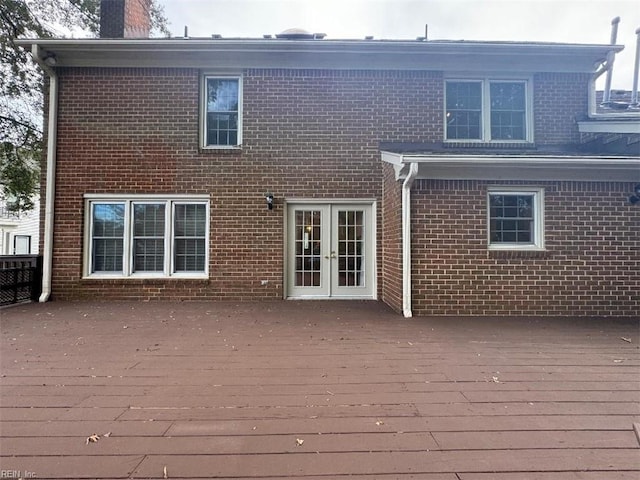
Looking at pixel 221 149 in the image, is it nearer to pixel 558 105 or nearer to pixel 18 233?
pixel 558 105

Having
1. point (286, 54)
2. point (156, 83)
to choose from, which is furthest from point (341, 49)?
point (156, 83)

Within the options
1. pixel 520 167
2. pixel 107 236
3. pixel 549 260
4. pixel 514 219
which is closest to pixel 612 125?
pixel 520 167

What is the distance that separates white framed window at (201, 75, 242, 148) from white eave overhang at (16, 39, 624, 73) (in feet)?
Answer: 1.24

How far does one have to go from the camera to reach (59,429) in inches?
91.1

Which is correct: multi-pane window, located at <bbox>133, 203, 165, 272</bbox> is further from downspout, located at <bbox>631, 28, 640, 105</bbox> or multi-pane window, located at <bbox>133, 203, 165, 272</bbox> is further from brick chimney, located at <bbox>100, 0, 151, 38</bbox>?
downspout, located at <bbox>631, 28, 640, 105</bbox>

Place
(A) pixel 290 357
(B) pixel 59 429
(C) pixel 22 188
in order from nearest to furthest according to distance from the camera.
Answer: (B) pixel 59 429 → (A) pixel 290 357 → (C) pixel 22 188

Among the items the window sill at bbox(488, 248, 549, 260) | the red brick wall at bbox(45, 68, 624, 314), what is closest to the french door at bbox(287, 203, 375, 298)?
the red brick wall at bbox(45, 68, 624, 314)

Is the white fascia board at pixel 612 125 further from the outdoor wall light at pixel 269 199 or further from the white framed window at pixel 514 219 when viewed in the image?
the outdoor wall light at pixel 269 199

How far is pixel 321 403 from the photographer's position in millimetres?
2713

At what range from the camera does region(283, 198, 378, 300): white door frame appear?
7648 millimetres

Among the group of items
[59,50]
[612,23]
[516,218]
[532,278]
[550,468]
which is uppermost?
[612,23]

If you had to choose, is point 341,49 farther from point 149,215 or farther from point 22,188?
point 22,188

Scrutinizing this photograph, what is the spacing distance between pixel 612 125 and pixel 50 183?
1163 cm

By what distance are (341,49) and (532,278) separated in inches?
226
